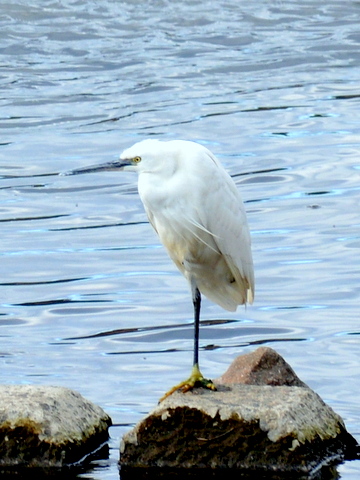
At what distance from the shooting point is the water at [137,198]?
8445 mm

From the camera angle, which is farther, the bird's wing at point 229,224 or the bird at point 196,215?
the bird's wing at point 229,224

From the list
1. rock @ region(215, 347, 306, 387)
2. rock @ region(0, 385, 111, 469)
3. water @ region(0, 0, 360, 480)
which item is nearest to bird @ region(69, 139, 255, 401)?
rock @ region(215, 347, 306, 387)

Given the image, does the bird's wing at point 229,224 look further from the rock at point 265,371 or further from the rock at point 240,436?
the rock at point 240,436

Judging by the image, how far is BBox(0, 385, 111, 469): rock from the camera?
253 inches

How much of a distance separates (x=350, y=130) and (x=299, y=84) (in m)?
3.18

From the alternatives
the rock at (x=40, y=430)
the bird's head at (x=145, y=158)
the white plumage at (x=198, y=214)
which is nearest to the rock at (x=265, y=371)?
the white plumage at (x=198, y=214)

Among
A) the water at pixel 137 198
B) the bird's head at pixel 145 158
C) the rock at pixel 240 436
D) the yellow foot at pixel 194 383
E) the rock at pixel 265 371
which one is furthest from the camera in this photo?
the water at pixel 137 198

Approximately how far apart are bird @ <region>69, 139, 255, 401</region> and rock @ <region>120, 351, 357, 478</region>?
345mm

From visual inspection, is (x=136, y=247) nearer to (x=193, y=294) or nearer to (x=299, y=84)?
(x=193, y=294)

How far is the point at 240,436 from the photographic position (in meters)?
6.34

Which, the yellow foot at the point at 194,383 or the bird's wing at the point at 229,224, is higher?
the bird's wing at the point at 229,224

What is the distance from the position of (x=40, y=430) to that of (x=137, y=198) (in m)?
6.68

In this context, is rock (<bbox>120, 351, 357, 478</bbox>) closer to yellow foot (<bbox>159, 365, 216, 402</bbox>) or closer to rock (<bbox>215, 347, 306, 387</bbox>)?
yellow foot (<bbox>159, 365, 216, 402</bbox>)

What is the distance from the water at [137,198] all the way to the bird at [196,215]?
2.92ft
